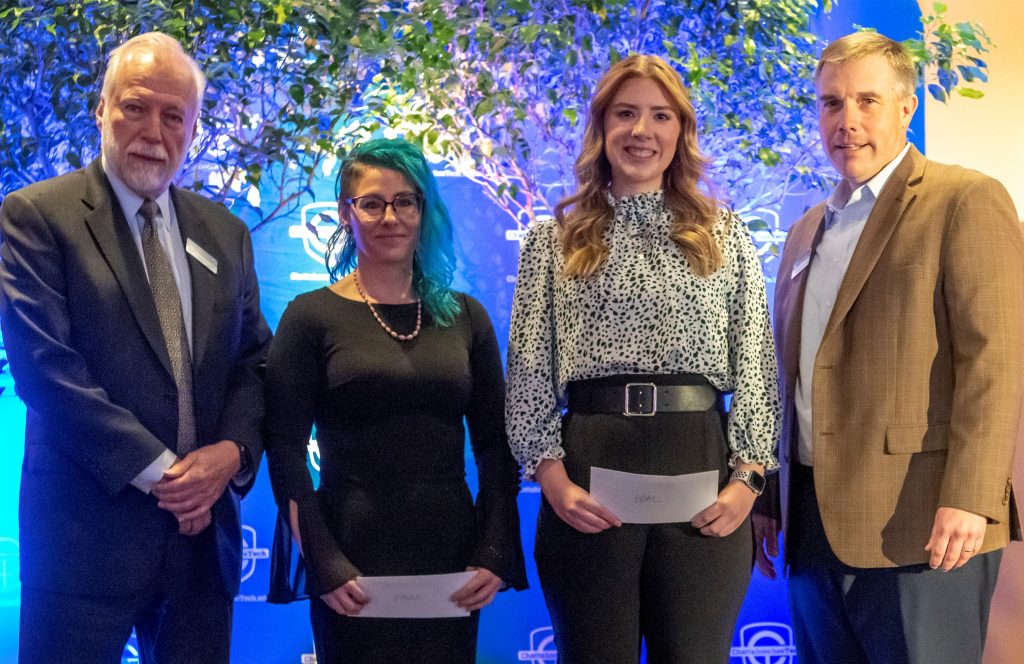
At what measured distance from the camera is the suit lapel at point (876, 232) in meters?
2.32

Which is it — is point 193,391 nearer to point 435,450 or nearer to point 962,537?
point 435,450

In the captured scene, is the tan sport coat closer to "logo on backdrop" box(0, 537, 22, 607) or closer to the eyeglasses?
the eyeglasses

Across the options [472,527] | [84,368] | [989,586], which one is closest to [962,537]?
[989,586]

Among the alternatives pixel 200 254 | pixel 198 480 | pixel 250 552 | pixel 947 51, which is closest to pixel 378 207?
pixel 200 254

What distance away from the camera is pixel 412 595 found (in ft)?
7.38

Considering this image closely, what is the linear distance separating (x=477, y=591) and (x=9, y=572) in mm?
2239

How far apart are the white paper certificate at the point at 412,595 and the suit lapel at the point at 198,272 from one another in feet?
2.18

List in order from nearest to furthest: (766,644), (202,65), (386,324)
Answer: (386,324) < (202,65) < (766,644)

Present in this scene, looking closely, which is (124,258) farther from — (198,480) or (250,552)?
(250,552)

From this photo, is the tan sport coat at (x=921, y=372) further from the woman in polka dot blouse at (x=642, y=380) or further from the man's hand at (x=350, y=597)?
the man's hand at (x=350, y=597)

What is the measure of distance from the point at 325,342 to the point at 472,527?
1.89ft

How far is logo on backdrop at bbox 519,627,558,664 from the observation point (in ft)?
12.4

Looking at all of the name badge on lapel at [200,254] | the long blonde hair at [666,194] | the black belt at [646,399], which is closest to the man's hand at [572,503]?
the black belt at [646,399]

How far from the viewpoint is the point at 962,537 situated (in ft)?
6.86
